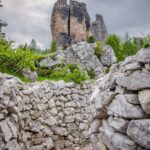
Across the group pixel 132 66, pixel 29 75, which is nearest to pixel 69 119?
pixel 29 75

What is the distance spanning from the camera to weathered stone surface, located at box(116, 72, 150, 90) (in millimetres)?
7039

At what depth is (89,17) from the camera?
57188 mm

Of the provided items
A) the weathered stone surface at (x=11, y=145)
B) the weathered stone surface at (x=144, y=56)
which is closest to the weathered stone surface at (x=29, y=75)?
the weathered stone surface at (x=11, y=145)

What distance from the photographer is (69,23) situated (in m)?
55.1

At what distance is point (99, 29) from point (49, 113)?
155 feet

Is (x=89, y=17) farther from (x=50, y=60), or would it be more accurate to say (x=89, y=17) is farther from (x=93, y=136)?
(x=93, y=136)

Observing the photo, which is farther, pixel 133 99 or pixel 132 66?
pixel 132 66

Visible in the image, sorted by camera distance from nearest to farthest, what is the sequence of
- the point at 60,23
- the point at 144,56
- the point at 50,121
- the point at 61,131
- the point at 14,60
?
the point at 144,56 < the point at 50,121 < the point at 61,131 < the point at 14,60 < the point at 60,23

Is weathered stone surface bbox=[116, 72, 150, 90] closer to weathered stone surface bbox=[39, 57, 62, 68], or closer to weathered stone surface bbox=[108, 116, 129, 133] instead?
weathered stone surface bbox=[108, 116, 129, 133]

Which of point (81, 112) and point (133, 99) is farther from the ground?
point (133, 99)

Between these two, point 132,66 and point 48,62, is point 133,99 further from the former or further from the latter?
point 48,62

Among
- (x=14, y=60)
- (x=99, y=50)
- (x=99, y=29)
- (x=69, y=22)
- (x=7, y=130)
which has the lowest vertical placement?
(x=7, y=130)

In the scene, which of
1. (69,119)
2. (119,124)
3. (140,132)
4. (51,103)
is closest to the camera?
(140,132)

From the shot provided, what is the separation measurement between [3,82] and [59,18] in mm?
42921
